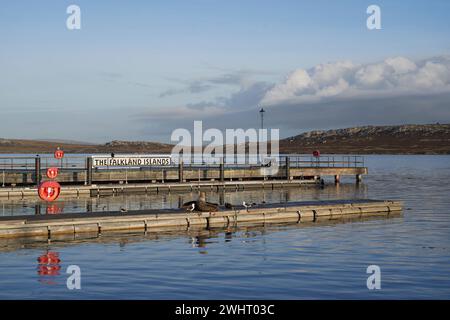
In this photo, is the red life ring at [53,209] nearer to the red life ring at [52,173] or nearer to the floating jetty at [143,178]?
the floating jetty at [143,178]

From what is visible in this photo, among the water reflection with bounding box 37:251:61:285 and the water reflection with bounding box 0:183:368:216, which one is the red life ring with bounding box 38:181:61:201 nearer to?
the water reflection with bounding box 0:183:368:216

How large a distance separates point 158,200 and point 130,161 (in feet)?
32.1

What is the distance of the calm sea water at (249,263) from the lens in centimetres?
1881

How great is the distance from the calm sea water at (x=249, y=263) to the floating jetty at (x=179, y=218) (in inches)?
53.4

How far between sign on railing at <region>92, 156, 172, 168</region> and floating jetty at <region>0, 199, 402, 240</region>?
23.3 m

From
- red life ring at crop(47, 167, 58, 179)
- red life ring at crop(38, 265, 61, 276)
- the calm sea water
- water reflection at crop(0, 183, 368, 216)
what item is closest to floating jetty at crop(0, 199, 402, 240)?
the calm sea water

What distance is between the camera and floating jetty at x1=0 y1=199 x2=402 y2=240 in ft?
93.6

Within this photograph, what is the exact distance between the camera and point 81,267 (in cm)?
2241

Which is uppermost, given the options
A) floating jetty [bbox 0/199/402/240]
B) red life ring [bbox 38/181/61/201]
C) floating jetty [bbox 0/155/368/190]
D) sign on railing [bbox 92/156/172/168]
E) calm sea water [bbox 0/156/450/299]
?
sign on railing [bbox 92/156/172/168]
